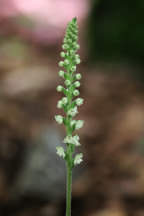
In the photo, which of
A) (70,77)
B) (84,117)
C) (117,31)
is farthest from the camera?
(117,31)

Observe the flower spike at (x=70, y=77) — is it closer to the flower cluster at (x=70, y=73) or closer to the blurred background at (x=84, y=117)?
the flower cluster at (x=70, y=73)

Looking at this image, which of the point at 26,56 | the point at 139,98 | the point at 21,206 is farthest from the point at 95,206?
the point at 26,56

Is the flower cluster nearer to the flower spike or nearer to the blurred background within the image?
the flower spike

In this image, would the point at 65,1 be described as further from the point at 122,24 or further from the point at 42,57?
the point at 122,24

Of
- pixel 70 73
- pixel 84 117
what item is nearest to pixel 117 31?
pixel 84 117

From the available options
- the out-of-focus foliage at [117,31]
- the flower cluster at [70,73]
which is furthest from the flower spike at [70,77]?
the out-of-focus foliage at [117,31]

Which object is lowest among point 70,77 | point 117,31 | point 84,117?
point 70,77

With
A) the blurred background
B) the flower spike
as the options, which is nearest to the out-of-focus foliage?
the blurred background

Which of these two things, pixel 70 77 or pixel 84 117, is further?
pixel 84 117

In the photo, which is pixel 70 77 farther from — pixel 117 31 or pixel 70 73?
pixel 117 31
